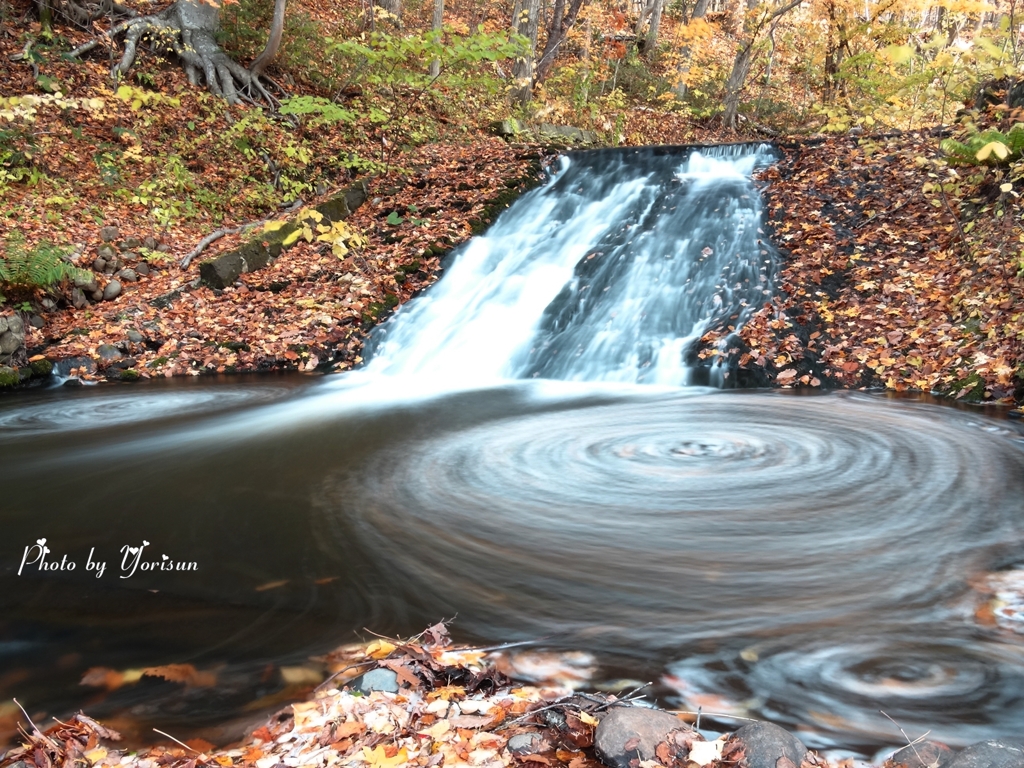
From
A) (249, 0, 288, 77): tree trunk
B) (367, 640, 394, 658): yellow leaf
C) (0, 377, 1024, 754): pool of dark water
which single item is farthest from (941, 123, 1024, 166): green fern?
(249, 0, 288, 77): tree trunk

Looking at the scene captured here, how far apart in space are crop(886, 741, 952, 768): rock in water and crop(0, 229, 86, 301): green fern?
974 centimetres

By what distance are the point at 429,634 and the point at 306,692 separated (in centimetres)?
57

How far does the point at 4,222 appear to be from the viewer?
959 cm

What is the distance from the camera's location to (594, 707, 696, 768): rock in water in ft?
6.72

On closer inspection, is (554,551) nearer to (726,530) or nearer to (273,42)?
(726,530)

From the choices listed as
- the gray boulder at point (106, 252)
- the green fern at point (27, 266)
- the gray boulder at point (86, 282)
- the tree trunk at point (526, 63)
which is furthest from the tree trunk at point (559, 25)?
the green fern at point (27, 266)

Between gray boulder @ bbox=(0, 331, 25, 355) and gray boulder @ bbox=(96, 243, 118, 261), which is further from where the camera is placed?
gray boulder @ bbox=(96, 243, 118, 261)

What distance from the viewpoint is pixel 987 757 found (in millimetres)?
1947

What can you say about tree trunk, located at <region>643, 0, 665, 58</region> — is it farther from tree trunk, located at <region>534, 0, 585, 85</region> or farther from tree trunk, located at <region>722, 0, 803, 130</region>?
tree trunk, located at <region>534, 0, 585, 85</region>

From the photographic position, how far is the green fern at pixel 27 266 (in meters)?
8.48

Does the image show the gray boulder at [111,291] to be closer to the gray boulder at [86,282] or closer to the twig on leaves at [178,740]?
the gray boulder at [86,282]
